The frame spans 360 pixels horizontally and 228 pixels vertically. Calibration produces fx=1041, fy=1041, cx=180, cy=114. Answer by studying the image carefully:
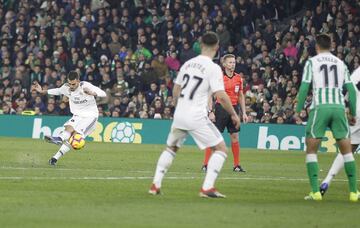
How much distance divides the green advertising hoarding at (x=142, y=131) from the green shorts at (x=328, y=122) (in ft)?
55.8

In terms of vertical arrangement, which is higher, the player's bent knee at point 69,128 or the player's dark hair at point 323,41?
the player's dark hair at point 323,41

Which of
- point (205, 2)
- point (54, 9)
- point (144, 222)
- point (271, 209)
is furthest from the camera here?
point (54, 9)

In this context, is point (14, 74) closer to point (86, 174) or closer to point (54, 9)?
point (54, 9)

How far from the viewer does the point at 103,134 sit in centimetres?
3484

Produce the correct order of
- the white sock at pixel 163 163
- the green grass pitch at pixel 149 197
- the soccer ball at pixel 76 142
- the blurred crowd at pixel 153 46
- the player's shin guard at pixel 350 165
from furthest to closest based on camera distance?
the blurred crowd at pixel 153 46 → the soccer ball at pixel 76 142 → the player's shin guard at pixel 350 165 → the white sock at pixel 163 163 → the green grass pitch at pixel 149 197

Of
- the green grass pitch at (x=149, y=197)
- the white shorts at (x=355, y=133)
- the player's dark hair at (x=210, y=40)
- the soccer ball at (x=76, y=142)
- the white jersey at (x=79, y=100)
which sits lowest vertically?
the green grass pitch at (x=149, y=197)

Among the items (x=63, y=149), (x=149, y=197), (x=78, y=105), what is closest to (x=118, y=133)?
(x=78, y=105)

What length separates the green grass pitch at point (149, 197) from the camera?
12047 millimetres

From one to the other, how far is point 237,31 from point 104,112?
5.56 m

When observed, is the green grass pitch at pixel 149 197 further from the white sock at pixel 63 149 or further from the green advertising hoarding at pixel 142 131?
the green advertising hoarding at pixel 142 131

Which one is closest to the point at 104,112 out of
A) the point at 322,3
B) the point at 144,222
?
the point at 322,3

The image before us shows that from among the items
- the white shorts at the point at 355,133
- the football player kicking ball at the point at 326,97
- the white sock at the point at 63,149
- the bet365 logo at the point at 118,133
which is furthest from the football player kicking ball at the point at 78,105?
the bet365 logo at the point at 118,133

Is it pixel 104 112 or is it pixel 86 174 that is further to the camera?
pixel 104 112

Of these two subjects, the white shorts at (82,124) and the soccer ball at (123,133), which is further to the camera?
the soccer ball at (123,133)
